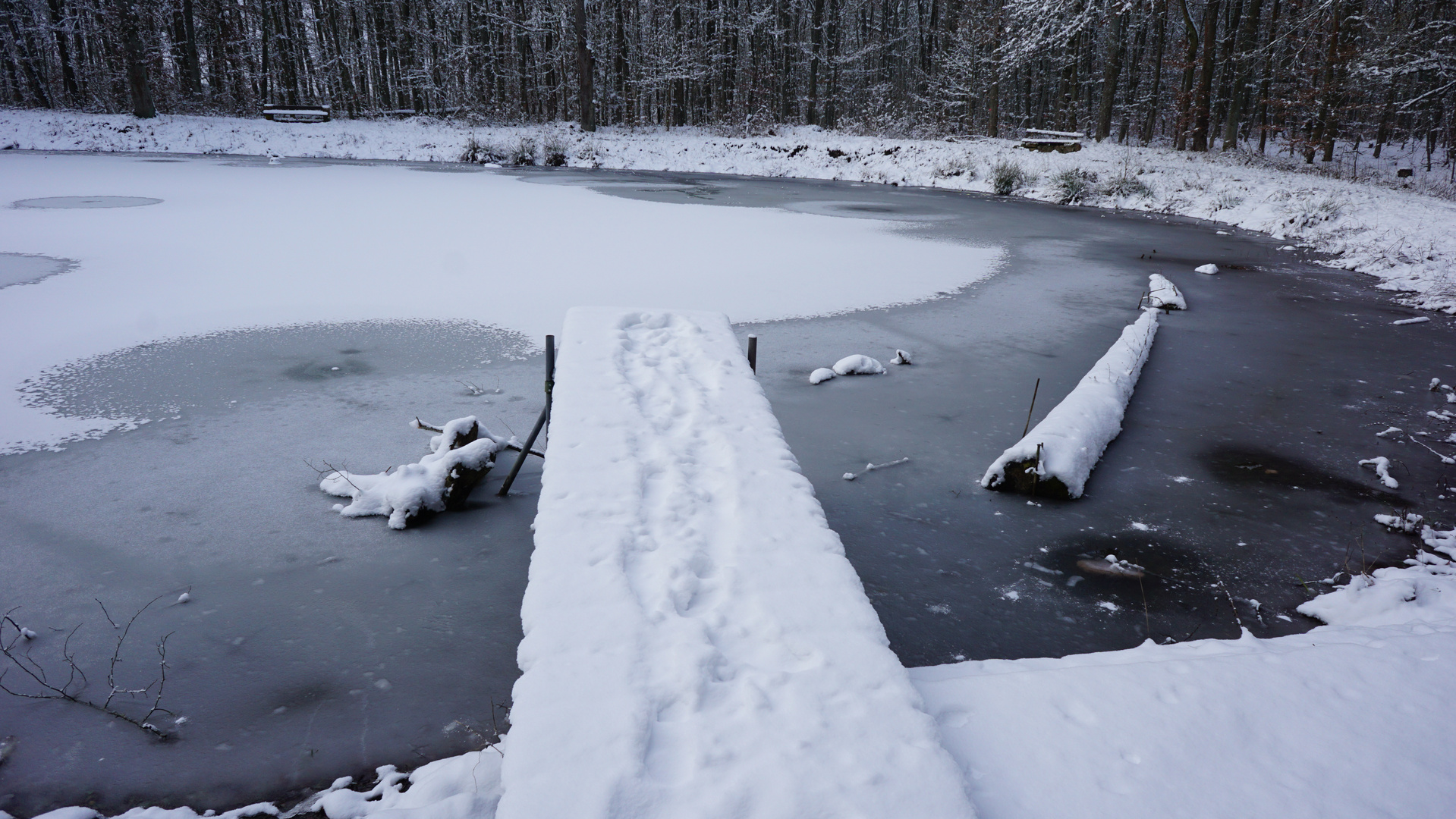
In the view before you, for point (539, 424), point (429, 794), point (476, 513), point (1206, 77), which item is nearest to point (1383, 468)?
point (539, 424)

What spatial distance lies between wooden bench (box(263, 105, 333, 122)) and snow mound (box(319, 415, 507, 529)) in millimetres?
28675

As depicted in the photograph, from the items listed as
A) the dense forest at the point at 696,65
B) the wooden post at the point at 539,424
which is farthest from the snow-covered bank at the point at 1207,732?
the dense forest at the point at 696,65

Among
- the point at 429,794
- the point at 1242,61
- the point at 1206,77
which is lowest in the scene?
the point at 429,794

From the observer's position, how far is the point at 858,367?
636cm

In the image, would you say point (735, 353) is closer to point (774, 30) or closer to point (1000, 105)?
point (774, 30)

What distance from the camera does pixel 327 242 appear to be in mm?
10648

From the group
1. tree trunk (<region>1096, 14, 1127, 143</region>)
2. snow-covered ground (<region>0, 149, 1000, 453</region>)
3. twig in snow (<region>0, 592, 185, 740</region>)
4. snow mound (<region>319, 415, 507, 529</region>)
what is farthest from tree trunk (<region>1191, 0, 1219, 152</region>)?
twig in snow (<region>0, 592, 185, 740</region>)

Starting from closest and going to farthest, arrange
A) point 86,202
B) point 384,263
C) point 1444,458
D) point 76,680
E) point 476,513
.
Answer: point 76,680 < point 476,513 < point 1444,458 < point 384,263 < point 86,202

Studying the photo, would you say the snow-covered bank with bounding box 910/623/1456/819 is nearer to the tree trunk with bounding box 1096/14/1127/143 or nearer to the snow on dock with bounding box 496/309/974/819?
the snow on dock with bounding box 496/309/974/819

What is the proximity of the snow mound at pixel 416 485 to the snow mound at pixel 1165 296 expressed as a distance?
8.18 metres

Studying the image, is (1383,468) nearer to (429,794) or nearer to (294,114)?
(429,794)

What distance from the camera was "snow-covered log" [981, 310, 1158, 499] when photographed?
4531 mm

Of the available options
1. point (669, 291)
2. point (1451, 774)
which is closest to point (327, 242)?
point (669, 291)

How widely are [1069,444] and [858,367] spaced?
2014mm
